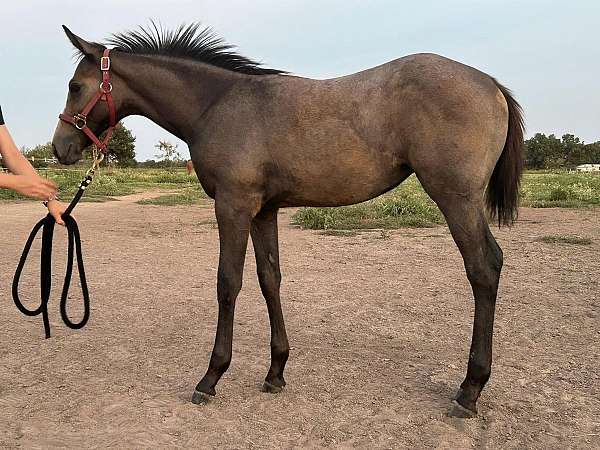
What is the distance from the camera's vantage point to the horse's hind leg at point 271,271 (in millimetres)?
3891

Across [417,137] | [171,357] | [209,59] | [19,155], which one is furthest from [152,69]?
[171,357]

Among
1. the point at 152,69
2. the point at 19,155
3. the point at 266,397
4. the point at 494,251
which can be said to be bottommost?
the point at 266,397

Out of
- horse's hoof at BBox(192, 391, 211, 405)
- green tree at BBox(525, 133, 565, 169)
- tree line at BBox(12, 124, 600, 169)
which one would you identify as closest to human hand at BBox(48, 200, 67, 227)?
horse's hoof at BBox(192, 391, 211, 405)

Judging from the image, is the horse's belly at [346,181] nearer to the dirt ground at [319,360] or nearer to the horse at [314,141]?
the horse at [314,141]

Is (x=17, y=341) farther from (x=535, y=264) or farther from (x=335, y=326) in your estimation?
(x=535, y=264)

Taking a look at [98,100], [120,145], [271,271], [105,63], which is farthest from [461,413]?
[120,145]

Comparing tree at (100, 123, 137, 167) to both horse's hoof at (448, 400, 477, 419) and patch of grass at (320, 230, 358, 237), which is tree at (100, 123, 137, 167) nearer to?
horse's hoof at (448, 400, 477, 419)

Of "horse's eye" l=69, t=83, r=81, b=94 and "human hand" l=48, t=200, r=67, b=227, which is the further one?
"horse's eye" l=69, t=83, r=81, b=94

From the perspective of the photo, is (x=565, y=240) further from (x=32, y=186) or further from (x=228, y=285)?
(x=32, y=186)

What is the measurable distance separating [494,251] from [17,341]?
4030mm

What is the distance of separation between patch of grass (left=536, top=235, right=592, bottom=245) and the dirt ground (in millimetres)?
1367

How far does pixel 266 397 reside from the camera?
3680mm

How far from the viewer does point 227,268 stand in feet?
11.8

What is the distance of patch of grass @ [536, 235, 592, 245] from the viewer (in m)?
9.62
